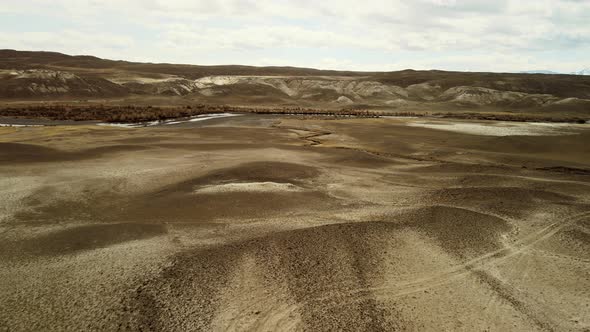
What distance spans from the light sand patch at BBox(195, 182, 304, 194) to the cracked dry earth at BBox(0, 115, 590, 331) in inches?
4.2

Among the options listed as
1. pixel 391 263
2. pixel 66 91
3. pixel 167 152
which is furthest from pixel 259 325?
pixel 66 91

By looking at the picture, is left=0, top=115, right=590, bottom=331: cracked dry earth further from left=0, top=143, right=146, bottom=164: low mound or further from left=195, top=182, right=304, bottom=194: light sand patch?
left=0, top=143, right=146, bottom=164: low mound

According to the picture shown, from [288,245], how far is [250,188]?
5.23 meters

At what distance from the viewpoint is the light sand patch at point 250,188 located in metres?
14.9

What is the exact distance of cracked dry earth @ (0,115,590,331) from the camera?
740 cm

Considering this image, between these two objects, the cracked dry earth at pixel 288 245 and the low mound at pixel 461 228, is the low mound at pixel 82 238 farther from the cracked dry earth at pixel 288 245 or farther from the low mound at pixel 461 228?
the low mound at pixel 461 228

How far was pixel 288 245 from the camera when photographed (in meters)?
10.2

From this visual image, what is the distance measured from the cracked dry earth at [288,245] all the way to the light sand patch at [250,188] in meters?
0.11

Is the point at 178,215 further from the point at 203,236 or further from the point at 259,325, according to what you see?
the point at 259,325

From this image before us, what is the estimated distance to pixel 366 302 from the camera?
775cm

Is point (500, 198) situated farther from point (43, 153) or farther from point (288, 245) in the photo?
point (43, 153)

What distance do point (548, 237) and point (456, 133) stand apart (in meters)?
24.5

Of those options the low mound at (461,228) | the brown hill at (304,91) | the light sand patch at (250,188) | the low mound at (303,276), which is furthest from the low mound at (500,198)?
the brown hill at (304,91)

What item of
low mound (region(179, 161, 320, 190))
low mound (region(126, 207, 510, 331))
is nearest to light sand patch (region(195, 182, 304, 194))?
low mound (region(179, 161, 320, 190))
